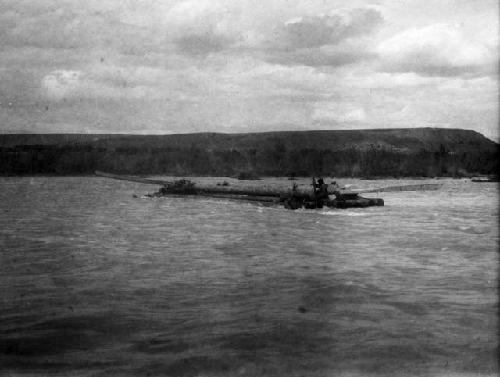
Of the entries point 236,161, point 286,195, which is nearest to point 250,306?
point 286,195

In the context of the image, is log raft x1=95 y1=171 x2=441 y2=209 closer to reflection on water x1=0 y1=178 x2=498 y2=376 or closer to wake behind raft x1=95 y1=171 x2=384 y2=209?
wake behind raft x1=95 y1=171 x2=384 y2=209

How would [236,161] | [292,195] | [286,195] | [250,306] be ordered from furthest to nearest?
[236,161] → [286,195] → [292,195] → [250,306]

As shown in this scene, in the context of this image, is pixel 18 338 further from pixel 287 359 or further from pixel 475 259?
pixel 475 259

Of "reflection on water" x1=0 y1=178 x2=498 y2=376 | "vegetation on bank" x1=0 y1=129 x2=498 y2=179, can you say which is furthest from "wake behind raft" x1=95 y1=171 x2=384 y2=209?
"vegetation on bank" x1=0 y1=129 x2=498 y2=179

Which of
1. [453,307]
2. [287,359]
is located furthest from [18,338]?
[453,307]

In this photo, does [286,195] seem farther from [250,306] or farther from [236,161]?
[236,161]

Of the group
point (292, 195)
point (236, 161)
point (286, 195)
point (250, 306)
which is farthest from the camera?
point (236, 161)
